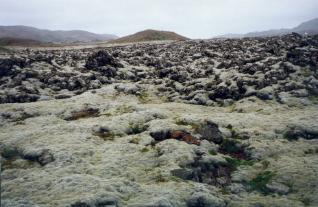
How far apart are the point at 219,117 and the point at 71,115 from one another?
20.9 meters

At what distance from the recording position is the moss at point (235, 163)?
42.4 meters

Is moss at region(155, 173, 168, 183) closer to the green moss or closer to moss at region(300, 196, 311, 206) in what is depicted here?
the green moss

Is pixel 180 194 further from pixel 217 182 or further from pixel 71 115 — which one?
pixel 71 115

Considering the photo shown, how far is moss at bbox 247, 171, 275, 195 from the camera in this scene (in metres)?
38.1

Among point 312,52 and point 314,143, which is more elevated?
point 312,52

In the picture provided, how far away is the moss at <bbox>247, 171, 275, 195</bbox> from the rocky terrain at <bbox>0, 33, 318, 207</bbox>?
0.10 metres

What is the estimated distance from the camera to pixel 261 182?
39156mm

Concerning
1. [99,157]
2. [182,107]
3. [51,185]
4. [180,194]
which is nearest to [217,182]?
[180,194]

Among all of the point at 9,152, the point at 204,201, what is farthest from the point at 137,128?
the point at 204,201

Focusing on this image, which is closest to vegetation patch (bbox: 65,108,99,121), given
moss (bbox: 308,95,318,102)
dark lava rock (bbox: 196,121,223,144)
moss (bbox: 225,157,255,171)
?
dark lava rock (bbox: 196,121,223,144)

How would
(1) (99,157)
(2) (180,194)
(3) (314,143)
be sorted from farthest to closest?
(3) (314,143)
(1) (99,157)
(2) (180,194)

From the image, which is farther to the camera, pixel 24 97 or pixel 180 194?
pixel 24 97

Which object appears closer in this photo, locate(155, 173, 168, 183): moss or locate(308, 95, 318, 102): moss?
locate(155, 173, 168, 183): moss

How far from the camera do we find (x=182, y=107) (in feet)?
196
